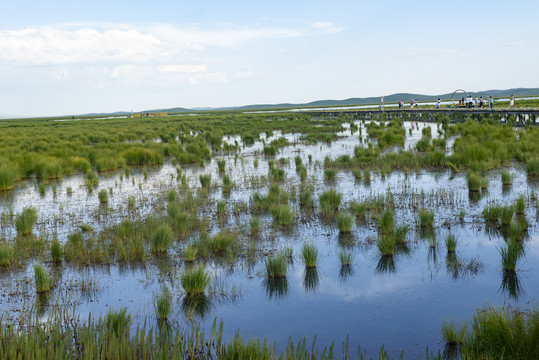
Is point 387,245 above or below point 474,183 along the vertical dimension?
below

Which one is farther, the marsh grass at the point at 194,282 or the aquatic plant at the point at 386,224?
the aquatic plant at the point at 386,224

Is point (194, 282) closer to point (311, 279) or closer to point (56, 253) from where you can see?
point (311, 279)

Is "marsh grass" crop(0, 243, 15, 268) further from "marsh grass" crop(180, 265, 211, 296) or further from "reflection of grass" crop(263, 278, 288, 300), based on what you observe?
"reflection of grass" crop(263, 278, 288, 300)

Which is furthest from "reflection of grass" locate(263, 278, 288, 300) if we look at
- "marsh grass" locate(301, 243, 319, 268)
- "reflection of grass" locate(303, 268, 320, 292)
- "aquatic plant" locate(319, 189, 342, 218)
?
"aquatic plant" locate(319, 189, 342, 218)

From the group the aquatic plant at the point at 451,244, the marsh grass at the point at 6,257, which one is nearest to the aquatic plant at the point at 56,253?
the marsh grass at the point at 6,257

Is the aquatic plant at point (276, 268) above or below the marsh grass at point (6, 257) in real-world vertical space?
below

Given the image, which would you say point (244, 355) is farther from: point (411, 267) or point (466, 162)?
point (466, 162)

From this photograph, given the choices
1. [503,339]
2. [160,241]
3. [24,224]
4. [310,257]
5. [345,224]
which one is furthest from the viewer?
[24,224]

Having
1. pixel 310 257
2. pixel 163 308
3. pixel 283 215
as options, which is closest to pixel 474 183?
pixel 283 215

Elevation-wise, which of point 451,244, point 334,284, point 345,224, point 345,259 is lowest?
point 334,284

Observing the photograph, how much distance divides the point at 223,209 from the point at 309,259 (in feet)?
13.5

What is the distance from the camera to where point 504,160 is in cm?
1833

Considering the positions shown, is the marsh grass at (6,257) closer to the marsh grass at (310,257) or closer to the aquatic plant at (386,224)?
the marsh grass at (310,257)

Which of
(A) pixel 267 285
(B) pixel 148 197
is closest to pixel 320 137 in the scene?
(B) pixel 148 197
